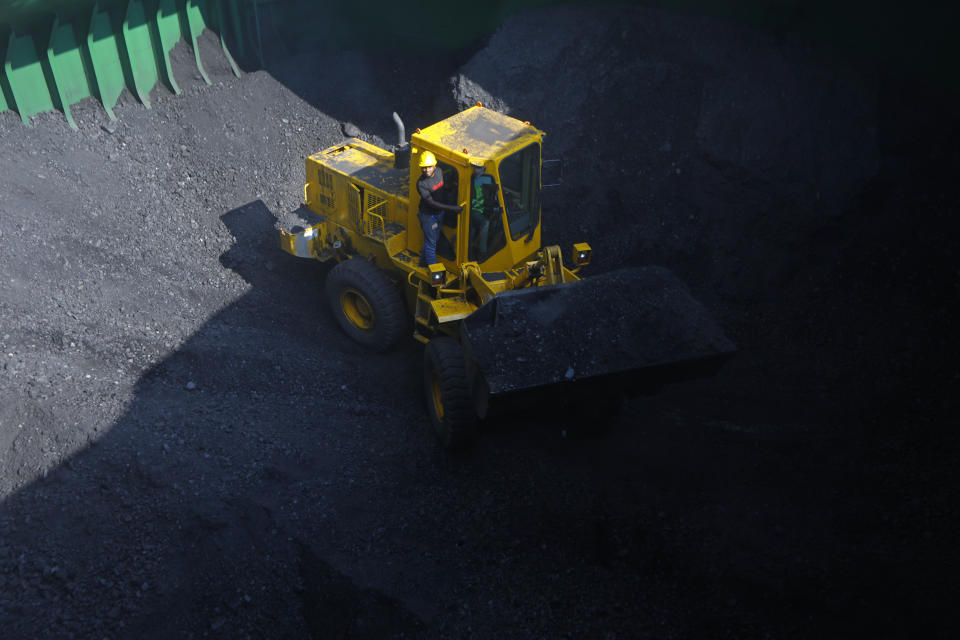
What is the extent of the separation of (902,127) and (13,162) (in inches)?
410

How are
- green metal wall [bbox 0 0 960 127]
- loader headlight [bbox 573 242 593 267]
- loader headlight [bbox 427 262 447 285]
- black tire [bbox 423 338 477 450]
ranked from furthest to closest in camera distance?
green metal wall [bbox 0 0 960 127] → loader headlight [bbox 573 242 593 267] → loader headlight [bbox 427 262 447 285] → black tire [bbox 423 338 477 450]

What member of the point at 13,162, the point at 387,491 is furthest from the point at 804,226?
the point at 13,162

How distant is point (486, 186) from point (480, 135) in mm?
525

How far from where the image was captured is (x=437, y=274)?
6.00 meters

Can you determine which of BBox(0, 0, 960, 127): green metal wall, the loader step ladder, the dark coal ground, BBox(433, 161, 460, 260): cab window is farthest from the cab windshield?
BBox(0, 0, 960, 127): green metal wall

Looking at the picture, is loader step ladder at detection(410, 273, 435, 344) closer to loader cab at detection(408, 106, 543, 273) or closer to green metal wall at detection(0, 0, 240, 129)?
loader cab at detection(408, 106, 543, 273)

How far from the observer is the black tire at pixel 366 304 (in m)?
6.63

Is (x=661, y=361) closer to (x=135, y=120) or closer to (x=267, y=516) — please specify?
(x=267, y=516)

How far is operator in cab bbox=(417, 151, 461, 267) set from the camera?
5.75 m

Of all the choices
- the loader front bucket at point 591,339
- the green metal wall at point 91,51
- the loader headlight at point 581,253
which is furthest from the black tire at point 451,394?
the green metal wall at point 91,51

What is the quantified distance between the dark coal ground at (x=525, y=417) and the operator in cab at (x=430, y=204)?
145 centimetres

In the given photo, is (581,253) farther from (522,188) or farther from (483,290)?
(483,290)

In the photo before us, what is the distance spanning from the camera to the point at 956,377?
6.25 meters

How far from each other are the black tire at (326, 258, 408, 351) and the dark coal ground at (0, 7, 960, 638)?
9.0 inches
